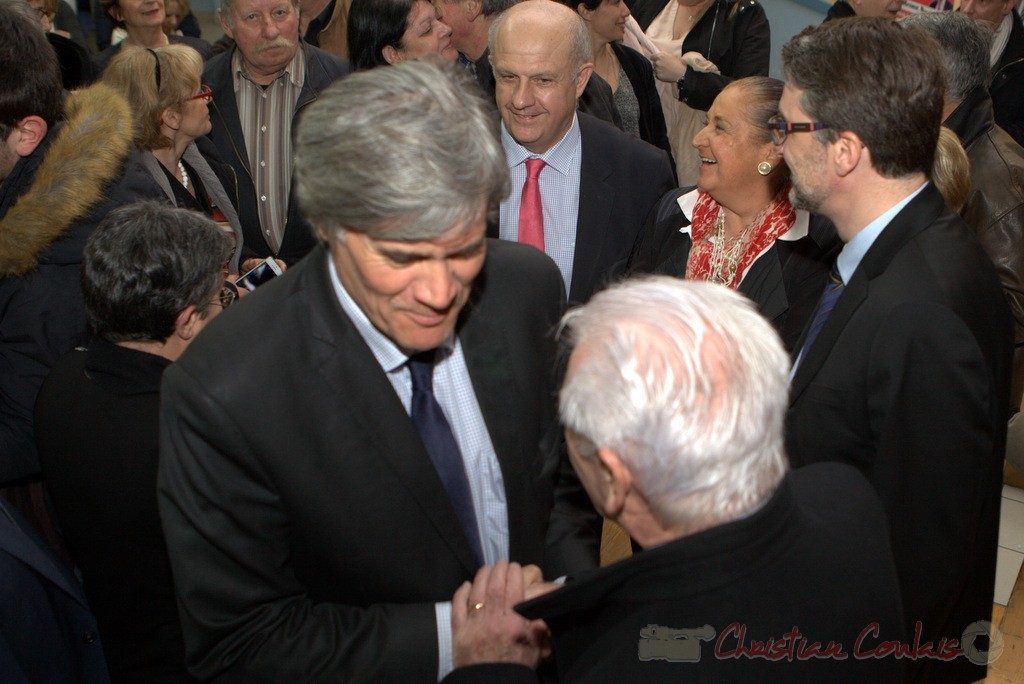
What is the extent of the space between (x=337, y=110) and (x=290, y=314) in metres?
0.39

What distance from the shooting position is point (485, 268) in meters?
1.81

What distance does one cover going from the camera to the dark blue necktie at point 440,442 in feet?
5.27

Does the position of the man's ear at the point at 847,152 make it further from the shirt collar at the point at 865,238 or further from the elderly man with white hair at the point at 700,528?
the elderly man with white hair at the point at 700,528

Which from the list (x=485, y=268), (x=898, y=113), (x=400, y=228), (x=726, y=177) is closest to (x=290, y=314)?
(x=400, y=228)

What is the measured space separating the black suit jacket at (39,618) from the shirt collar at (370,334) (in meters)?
0.97

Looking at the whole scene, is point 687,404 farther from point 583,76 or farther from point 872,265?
point 583,76

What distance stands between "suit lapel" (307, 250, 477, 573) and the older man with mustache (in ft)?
7.82

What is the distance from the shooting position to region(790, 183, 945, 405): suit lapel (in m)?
1.92

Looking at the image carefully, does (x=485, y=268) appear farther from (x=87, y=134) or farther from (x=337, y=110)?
(x=87, y=134)

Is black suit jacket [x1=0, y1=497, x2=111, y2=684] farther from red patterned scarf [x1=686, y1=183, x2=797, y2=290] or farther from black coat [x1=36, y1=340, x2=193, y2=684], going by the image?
red patterned scarf [x1=686, y1=183, x2=797, y2=290]

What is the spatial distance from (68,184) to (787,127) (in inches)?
75.9

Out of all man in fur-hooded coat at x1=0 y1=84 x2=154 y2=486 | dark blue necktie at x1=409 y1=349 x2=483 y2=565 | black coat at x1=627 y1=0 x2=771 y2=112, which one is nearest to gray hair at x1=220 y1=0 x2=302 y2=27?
man in fur-hooded coat at x1=0 y1=84 x2=154 y2=486

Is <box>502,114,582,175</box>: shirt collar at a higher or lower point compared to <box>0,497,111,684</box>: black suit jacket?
higher

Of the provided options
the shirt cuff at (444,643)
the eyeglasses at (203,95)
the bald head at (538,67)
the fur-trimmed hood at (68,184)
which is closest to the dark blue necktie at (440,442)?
the shirt cuff at (444,643)
